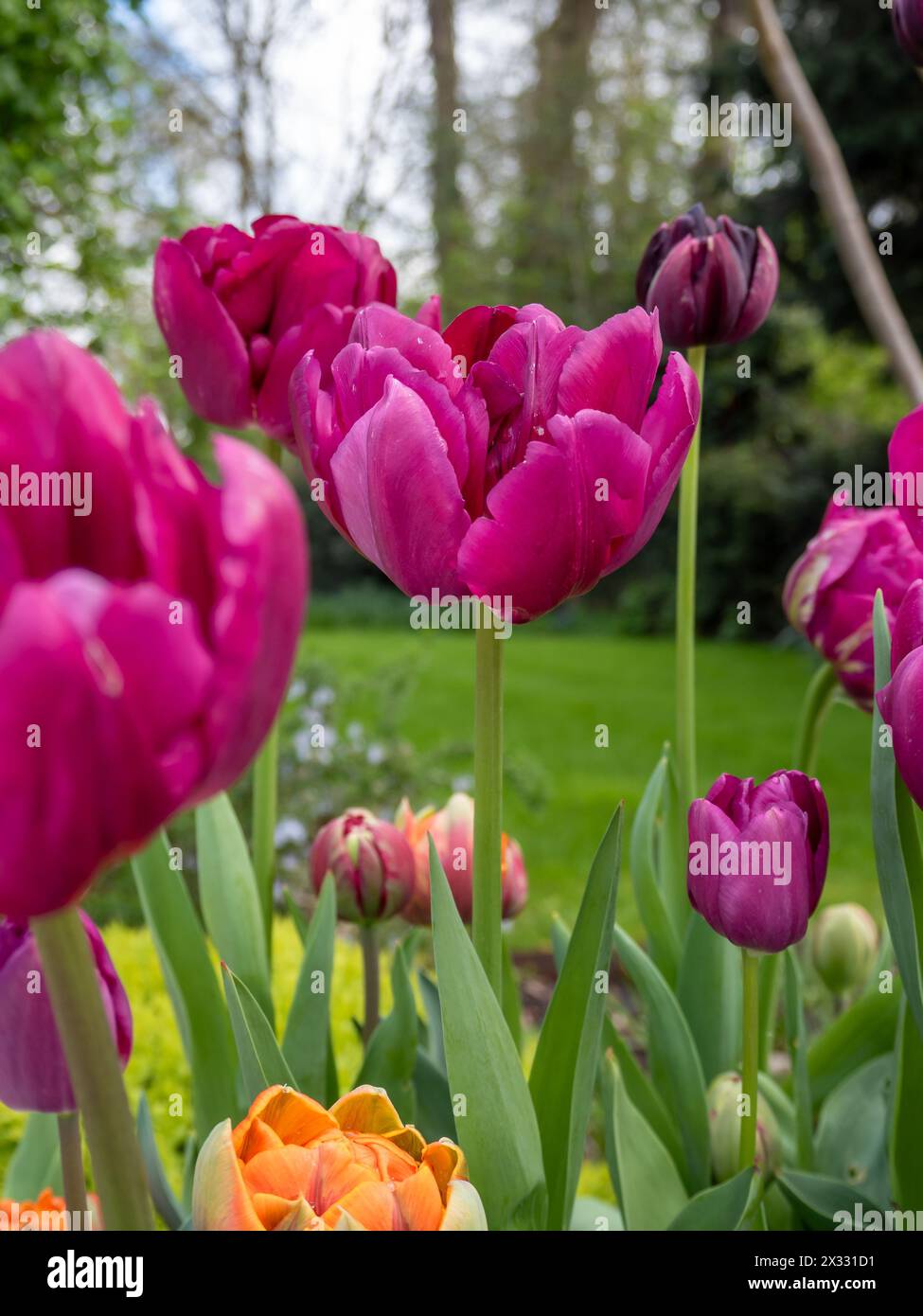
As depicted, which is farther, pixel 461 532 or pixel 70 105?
pixel 70 105

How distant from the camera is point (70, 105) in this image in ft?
12.7

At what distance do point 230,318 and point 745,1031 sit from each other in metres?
0.46

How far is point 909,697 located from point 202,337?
418 mm

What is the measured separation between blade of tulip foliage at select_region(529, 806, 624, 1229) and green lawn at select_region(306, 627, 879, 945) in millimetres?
2801

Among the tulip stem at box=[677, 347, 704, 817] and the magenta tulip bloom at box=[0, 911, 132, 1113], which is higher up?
the tulip stem at box=[677, 347, 704, 817]

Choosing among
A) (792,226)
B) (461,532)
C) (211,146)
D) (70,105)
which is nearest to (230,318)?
(461,532)

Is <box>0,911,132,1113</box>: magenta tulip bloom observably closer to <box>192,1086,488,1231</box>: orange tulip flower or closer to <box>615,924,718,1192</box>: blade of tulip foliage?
<box>192,1086,488,1231</box>: orange tulip flower

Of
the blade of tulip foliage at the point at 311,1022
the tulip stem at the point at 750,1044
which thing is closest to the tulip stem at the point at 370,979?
the blade of tulip foliage at the point at 311,1022

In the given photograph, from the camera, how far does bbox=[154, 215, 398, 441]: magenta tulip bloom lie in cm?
67

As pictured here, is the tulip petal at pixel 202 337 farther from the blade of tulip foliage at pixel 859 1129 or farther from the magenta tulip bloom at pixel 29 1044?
the blade of tulip foliage at pixel 859 1129

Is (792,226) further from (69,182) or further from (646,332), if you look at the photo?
(646,332)

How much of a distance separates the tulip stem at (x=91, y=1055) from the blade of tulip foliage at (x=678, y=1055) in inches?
19.7

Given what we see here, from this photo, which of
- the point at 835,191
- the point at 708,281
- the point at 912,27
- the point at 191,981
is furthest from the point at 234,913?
the point at 835,191

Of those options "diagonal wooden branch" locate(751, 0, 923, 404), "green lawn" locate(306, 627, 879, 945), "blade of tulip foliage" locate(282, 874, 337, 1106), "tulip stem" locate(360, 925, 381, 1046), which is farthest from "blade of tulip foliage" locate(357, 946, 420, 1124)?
"green lawn" locate(306, 627, 879, 945)
